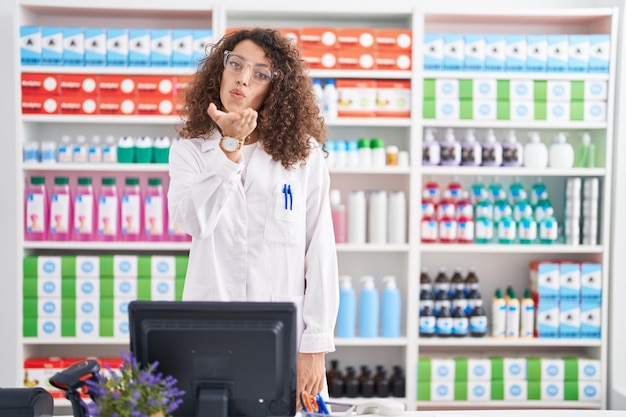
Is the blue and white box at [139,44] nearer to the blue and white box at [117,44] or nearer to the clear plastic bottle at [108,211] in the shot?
the blue and white box at [117,44]

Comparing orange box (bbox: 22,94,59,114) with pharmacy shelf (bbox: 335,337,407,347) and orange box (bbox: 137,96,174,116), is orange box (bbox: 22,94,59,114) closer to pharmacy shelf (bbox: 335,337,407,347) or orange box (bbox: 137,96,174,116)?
orange box (bbox: 137,96,174,116)

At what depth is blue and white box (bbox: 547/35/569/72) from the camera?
3.84 m

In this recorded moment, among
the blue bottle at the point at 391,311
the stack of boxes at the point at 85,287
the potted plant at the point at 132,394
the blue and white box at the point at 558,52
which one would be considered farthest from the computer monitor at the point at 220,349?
the blue and white box at the point at 558,52

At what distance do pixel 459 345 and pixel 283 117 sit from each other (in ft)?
8.41

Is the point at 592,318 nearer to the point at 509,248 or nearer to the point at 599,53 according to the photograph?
the point at 509,248

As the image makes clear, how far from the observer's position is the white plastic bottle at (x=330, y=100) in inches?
149

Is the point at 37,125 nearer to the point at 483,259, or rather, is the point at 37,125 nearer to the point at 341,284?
the point at 341,284

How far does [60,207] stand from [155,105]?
0.71 metres

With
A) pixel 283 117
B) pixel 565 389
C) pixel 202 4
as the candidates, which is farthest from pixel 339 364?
pixel 283 117

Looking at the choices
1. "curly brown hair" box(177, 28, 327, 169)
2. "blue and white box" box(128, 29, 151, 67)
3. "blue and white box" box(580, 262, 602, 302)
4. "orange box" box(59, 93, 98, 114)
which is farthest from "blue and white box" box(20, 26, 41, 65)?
"blue and white box" box(580, 262, 602, 302)

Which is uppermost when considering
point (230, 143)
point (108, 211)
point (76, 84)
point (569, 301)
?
point (76, 84)

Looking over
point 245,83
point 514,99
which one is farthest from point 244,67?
point 514,99

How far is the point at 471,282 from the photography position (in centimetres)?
397

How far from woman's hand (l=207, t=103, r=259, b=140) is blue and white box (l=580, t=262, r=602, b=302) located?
278 centimetres
